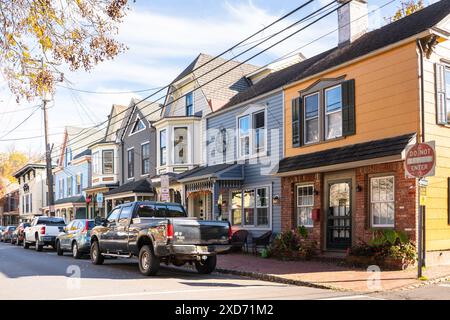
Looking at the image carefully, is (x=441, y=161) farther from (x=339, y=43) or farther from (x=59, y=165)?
(x=59, y=165)

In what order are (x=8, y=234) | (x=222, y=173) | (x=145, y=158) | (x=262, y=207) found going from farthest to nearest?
(x=8, y=234) → (x=145, y=158) → (x=222, y=173) → (x=262, y=207)

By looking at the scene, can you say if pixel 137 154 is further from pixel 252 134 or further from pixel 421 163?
pixel 421 163

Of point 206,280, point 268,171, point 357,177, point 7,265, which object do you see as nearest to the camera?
point 206,280

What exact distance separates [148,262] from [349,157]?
6555mm

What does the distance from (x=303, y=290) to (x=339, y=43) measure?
1195 cm

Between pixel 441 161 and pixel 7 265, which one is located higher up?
pixel 441 161

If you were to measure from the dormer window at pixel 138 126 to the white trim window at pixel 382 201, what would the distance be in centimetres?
1917

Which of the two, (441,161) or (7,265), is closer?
(441,161)

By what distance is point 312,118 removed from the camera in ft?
59.5

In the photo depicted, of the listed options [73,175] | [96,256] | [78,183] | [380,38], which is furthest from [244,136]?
[73,175]

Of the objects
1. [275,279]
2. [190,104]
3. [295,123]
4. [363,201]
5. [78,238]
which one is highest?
[190,104]

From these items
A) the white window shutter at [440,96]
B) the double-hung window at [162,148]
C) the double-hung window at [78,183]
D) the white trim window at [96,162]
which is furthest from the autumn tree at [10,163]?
the white window shutter at [440,96]
